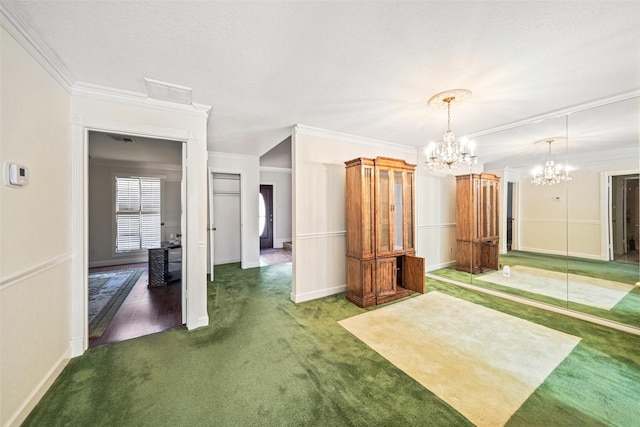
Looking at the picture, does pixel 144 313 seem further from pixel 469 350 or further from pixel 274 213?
pixel 274 213

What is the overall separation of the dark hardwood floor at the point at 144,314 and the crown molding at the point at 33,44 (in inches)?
94.2

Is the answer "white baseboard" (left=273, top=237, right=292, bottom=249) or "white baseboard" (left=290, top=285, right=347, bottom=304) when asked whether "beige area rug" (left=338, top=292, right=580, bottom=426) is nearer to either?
"white baseboard" (left=290, top=285, right=347, bottom=304)

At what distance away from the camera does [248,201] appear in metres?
5.31

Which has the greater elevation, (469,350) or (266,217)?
(266,217)

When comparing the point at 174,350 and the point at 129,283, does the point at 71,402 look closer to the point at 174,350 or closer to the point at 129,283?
the point at 174,350

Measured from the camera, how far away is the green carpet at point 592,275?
2.62 meters

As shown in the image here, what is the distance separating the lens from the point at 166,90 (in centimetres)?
224

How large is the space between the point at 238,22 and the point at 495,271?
4664 millimetres

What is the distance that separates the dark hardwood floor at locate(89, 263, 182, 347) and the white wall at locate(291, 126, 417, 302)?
157 cm

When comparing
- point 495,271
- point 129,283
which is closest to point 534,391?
point 495,271

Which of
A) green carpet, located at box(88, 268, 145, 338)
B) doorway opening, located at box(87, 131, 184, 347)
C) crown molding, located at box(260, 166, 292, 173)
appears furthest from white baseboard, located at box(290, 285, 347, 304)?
crown molding, located at box(260, 166, 292, 173)

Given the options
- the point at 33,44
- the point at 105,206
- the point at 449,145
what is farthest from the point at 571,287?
the point at 105,206

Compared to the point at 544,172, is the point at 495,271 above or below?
below

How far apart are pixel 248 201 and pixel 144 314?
290cm
